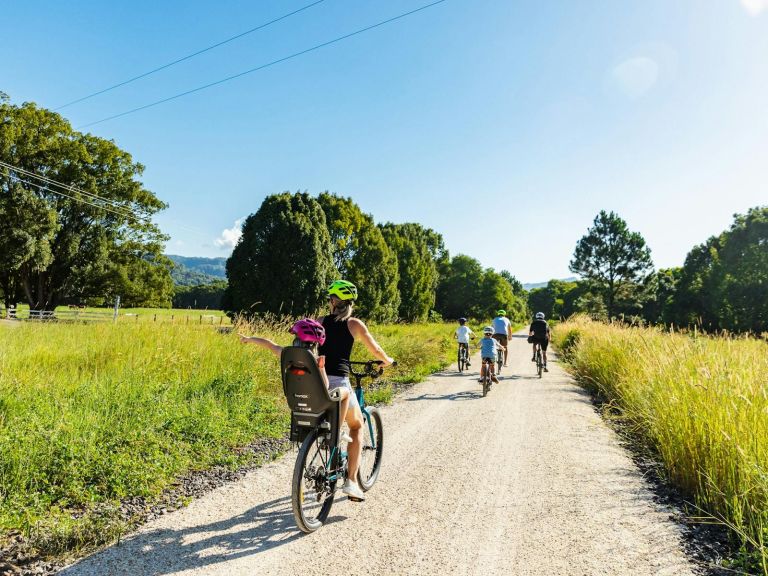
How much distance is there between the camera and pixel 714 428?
4.22 m

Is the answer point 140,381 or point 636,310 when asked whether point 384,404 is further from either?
point 636,310

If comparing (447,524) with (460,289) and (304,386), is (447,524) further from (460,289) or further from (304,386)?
(460,289)

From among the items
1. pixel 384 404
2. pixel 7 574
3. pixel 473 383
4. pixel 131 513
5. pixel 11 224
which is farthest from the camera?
pixel 11 224

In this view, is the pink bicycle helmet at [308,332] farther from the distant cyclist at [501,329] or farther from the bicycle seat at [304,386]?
the distant cyclist at [501,329]

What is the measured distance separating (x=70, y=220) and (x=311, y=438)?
3880 cm

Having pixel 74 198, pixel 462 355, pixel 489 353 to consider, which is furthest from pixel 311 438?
pixel 74 198

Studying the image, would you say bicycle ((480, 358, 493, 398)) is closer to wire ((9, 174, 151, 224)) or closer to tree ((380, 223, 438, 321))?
wire ((9, 174, 151, 224))

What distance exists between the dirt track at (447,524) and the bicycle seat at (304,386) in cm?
98

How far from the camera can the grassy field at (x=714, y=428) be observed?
3.49 meters

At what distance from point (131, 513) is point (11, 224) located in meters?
33.3

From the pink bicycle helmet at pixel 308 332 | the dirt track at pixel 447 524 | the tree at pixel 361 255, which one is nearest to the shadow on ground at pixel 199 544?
the dirt track at pixel 447 524

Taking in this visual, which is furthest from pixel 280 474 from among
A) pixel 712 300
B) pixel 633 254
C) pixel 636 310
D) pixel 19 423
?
pixel 636 310

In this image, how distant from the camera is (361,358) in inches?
497

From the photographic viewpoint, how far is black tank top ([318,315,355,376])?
379 centimetres
